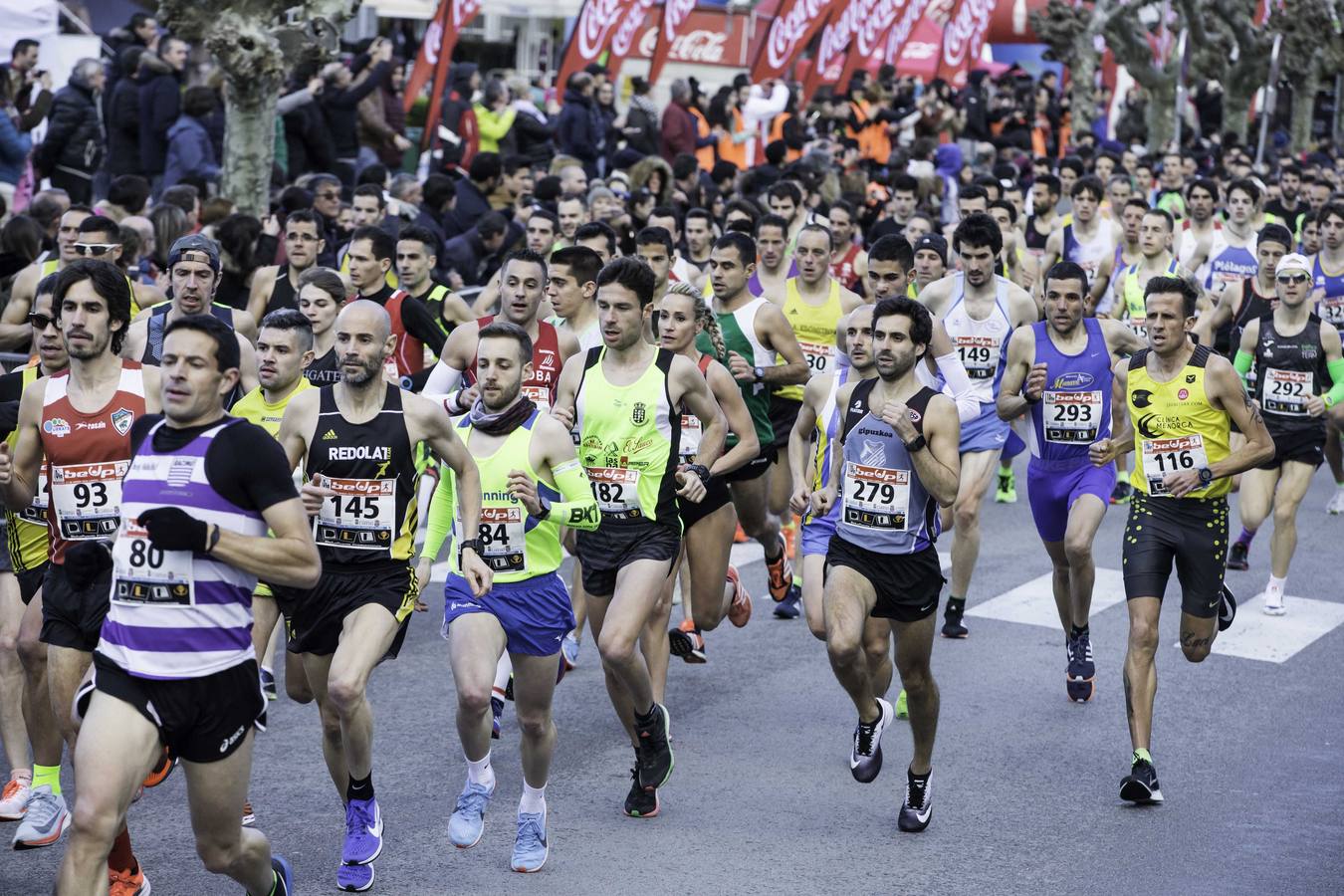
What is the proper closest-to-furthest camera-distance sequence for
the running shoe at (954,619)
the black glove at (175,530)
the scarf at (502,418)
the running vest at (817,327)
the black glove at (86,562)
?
1. the black glove at (175,530)
2. the black glove at (86,562)
3. the scarf at (502,418)
4. the running shoe at (954,619)
5. the running vest at (817,327)

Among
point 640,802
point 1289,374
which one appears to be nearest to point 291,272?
point 640,802

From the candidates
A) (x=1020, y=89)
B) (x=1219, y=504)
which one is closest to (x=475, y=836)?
(x=1219, y=504)

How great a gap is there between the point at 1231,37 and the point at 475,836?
40251 millimetres

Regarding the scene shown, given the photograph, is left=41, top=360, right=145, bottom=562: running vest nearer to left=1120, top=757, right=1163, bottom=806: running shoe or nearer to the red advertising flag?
left=1120, top=757, right=1163, bottom=806: running shoe

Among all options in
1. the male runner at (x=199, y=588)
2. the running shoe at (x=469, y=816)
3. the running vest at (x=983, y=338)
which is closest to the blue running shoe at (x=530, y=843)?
the running shoe at (x=469, y=816)

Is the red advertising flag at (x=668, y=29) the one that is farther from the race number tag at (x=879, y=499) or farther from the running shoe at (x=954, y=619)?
the race number tag at (x=879, y=499)

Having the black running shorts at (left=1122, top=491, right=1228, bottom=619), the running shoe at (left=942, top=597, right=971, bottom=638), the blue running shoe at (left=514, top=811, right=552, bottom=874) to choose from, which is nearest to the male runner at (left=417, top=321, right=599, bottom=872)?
the blue running shoe at (left=514, top=811, right=552, bottom=874)

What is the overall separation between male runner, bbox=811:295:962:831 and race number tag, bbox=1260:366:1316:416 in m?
4.74

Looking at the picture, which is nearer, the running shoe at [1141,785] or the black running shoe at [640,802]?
the black running shoe at [640,802]

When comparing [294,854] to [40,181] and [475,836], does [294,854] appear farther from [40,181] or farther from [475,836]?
[40,181]

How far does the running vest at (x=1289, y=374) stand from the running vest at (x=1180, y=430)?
318 cm

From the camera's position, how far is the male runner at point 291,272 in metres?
10.5

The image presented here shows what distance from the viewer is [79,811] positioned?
489 centimetres

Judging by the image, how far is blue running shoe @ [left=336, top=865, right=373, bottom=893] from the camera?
626 centimetres
